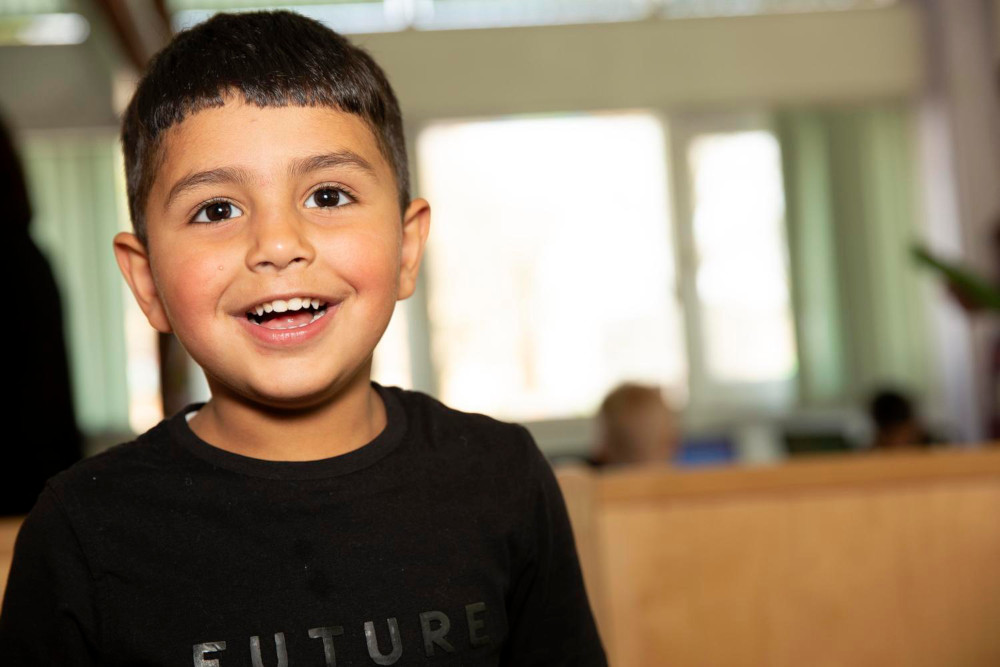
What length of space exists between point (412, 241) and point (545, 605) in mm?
353

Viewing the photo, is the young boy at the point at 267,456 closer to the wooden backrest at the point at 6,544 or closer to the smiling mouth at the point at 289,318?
the smiling mouth at the point at 289,318

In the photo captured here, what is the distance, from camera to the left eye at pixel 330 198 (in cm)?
89

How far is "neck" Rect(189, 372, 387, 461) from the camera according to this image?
92 cm

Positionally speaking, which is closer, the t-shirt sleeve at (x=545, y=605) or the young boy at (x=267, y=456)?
the young boy at (x=267, y=456)

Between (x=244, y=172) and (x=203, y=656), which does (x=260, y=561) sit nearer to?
(x=203, y=656)

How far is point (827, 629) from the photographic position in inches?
61.9

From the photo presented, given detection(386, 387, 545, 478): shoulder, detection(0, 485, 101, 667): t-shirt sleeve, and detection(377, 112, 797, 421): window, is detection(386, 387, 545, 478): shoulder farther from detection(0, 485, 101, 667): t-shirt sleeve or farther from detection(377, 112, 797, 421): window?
detection(377, 112, 797, 421): window

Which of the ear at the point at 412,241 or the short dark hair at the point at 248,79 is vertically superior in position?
the short dark hair at the point at 248,79

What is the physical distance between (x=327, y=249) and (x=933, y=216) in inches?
263

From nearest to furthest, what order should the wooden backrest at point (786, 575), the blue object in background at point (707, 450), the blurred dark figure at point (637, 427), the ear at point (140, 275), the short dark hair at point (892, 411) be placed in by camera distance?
the ear at point (140, 275)
the wooden backrest at point (786, 575)
the blurred dark figure at point (637, 427)
the short dark hair at point (892, 411)
the blue object in background at point (707, 450)

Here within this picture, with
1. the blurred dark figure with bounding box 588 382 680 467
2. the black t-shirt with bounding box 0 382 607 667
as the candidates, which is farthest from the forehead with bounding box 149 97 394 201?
the blurred dark figure with bounding box 588 382 680 467

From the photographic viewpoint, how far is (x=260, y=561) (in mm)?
858

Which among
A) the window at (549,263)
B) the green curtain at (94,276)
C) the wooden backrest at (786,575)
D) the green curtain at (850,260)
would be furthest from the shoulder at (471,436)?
the green curtain at (850,260)

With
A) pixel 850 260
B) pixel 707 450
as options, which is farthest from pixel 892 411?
pixel 850 260
